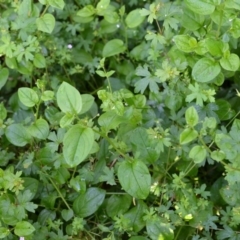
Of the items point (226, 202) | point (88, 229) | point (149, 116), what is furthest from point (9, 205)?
point (226, 202)

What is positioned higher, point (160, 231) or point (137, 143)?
point (137, 143)

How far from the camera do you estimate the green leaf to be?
1.52 metres

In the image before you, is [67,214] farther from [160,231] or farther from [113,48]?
[113,48]

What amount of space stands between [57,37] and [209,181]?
35.1 inches

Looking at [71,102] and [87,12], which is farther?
[87,12]

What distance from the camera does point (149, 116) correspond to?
1797 millimetres

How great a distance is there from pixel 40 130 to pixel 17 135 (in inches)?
4.8

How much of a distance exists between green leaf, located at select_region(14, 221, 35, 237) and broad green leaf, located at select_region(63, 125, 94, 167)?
267 millimetres

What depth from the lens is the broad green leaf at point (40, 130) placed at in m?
1.66

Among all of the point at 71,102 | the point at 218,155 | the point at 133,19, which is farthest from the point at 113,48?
the point at 218,155

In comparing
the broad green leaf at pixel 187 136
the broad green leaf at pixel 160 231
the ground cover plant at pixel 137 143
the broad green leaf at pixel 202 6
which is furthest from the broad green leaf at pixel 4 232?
the broad green leaf at pixel 202 6

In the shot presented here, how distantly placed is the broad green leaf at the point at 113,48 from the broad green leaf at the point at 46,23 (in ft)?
1.15

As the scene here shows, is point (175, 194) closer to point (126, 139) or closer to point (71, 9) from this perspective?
point (126, 139)

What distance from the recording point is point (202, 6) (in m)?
1.52
